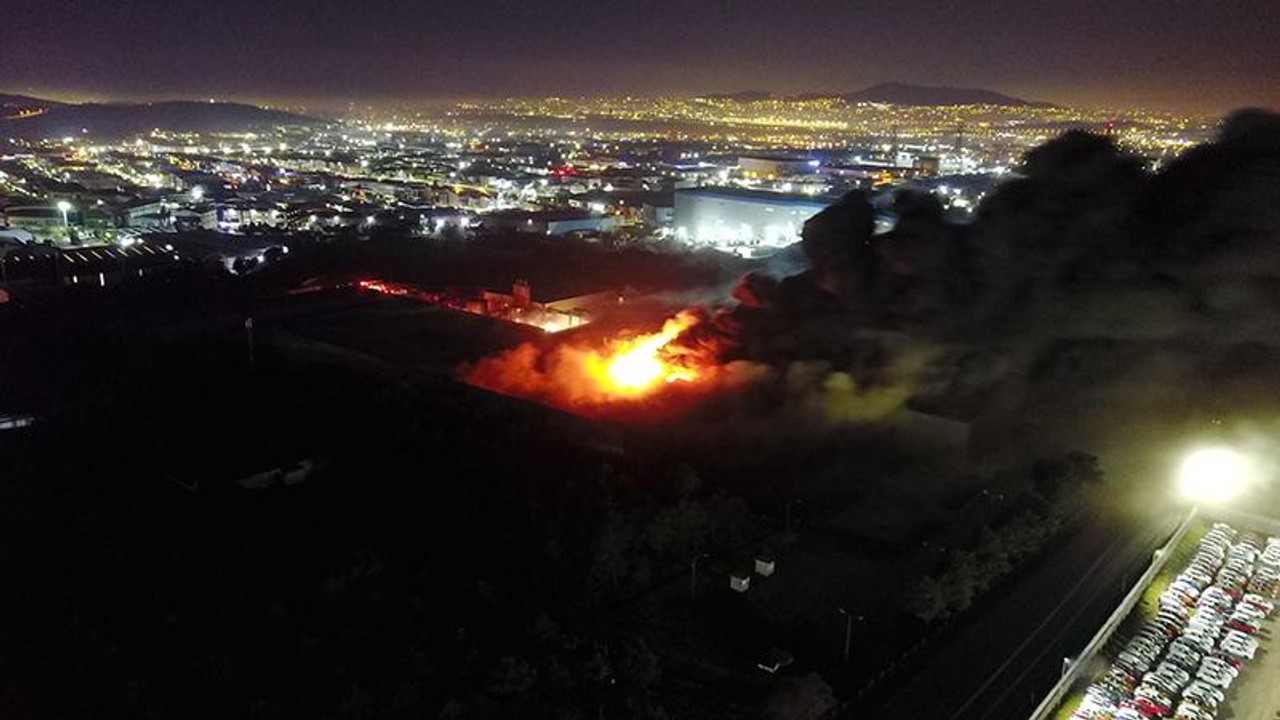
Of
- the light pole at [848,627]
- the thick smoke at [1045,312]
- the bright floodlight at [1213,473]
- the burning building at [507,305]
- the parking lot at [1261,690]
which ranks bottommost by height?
the parking lot at [1261,690]

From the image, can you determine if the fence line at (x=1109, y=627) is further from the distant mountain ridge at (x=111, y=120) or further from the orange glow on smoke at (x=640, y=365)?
the distant mountain ridge at (x=111, y=120)

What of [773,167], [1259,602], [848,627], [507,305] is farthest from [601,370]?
[773,167]

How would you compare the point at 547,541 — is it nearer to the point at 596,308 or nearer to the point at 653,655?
the point at 653,655

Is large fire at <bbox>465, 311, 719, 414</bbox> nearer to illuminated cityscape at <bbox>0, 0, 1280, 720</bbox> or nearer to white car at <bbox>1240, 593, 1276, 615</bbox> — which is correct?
illuminated cityscape at <bbox>0, 0, 1280, 720</bbox>

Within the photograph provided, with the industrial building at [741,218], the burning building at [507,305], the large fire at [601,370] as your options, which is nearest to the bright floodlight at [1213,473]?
the large fire at [601,370]

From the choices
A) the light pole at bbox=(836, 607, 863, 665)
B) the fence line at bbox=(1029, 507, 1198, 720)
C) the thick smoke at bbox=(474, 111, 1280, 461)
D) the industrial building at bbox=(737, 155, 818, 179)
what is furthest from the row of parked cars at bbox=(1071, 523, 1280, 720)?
the industrial building at bbox=(737, 155, 818, 179)
